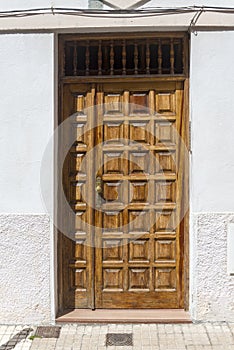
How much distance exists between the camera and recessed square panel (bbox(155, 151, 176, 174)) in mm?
5449

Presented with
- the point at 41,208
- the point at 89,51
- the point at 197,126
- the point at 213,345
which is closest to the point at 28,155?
the point at 41,208

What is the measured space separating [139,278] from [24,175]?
1605 millimetres

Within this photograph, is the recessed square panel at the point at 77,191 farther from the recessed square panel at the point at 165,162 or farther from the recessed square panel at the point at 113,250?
the recessed square panel at the point at 165,162

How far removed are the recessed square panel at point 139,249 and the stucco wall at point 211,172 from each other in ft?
1.62

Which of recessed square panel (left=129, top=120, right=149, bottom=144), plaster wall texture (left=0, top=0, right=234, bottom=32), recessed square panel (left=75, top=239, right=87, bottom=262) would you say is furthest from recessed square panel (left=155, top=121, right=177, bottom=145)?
recessed square panel (left=75, top=239, right=87, bottom=262)

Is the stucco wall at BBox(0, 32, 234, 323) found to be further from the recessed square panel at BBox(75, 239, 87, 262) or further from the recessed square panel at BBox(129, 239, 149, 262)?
the recessed square panel at BBox(129, 239, 149, 262)

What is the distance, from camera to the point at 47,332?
5.15 metres

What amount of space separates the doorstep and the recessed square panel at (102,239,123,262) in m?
0.54

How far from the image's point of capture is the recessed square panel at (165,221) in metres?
5.48

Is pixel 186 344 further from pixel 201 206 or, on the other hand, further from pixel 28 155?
pixel 28 155

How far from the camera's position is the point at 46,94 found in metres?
5.17

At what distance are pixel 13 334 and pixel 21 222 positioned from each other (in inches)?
42.4

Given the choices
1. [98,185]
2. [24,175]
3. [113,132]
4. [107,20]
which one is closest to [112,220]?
[98,185]

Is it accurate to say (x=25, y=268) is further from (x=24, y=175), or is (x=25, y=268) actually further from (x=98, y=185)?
(x=98, y=185)
